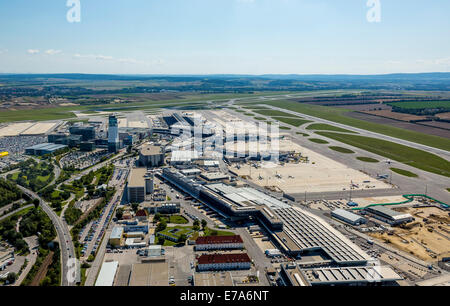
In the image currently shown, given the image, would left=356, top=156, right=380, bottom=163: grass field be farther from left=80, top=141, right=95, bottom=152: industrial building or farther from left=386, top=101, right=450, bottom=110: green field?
left=386, top=101, right=450, bottom=110: green field

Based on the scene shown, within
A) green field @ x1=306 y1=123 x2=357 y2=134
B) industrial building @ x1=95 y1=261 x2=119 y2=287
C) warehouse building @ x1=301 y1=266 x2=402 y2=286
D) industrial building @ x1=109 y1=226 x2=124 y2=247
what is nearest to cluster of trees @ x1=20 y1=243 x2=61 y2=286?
industrial building @ x1=95 y1=261 x2=119 y2=287

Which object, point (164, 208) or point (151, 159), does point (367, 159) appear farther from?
point (164, 208)

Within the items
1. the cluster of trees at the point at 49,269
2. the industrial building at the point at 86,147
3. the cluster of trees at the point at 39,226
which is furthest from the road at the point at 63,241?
the industrial building at the point at 86,147

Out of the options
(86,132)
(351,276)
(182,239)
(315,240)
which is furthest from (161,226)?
Result: (86,132)

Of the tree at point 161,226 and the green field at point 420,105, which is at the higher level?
the green field at point 420,105

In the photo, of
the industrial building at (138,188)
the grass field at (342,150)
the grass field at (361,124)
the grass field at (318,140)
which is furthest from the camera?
the grass field at (318,140)

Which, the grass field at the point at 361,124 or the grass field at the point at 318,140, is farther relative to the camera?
the grass field at the point at 318,140

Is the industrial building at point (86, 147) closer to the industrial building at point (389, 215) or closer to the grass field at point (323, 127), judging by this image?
the industrial building at point (389, 215)
